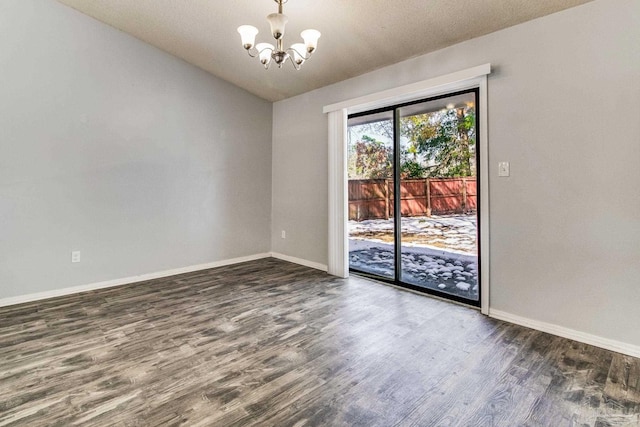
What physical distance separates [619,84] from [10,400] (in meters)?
4.15

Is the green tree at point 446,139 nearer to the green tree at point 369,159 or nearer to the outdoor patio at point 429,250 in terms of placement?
the green tree at point 369,159

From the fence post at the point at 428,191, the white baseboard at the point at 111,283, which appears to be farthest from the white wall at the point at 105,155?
the fence post at the point at 428,191

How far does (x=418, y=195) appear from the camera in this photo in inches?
136

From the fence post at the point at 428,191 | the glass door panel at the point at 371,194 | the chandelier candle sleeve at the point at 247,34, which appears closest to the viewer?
the chandelier candle sleeve at the point at 247,34

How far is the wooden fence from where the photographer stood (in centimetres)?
309

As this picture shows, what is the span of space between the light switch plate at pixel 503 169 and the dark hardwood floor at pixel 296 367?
1262 millimetres

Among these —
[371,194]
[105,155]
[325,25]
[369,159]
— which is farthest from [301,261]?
[325,25]

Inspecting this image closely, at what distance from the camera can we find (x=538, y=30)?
2445mm

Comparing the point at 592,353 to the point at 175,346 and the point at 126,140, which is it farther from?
the point at 126,140

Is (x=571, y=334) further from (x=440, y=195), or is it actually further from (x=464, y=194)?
(x=440, y=195)

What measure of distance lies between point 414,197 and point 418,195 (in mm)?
53

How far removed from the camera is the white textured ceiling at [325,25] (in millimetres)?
2479

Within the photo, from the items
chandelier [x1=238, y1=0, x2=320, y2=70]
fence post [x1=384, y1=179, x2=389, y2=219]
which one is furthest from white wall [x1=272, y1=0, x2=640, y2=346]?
chandelier [x1=238, y1=0, x2=320, y2=70]

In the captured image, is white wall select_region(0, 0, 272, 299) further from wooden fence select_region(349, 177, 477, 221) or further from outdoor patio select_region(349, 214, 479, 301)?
outdoor patio select_region(349, 214, 479, 301)
